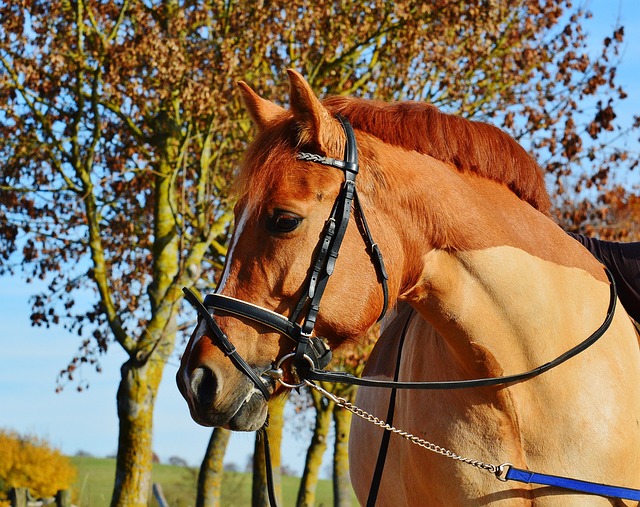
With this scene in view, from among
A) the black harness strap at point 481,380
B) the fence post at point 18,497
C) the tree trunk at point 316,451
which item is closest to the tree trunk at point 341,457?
the tree trunk at point 316,451

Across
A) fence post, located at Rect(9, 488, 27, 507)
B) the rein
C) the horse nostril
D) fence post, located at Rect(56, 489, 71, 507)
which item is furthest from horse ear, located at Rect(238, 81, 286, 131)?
fence post, located at Rect(56, 489, 71, 507)

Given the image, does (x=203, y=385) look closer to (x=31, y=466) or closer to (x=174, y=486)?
(x=31, y=466)

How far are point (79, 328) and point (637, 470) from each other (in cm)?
1148

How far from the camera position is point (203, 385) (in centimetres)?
311

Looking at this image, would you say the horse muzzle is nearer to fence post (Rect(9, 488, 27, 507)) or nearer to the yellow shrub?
fence post (Rect(9, 488, 27, 507))

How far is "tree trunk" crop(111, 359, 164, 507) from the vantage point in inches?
463

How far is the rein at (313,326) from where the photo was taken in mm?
3162

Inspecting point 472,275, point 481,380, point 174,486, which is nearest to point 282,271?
point 472,275

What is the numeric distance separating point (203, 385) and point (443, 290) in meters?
1.04

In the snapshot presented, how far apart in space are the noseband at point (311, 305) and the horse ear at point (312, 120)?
0.07 metres

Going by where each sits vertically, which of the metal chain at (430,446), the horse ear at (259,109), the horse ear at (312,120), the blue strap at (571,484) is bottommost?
the blue strap at (571,484)

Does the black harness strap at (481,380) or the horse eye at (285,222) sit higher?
the horse eye at (285,222)

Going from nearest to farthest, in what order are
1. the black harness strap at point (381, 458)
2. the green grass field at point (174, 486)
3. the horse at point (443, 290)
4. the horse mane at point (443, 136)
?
the horse at point (443, 290) → the horse mane at point (443, 136) → the black harness strap at point (381, 458) → the green grass field at point (174, 486)

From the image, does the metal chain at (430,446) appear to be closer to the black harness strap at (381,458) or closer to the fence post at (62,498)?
the black harness strap at (381,458)
